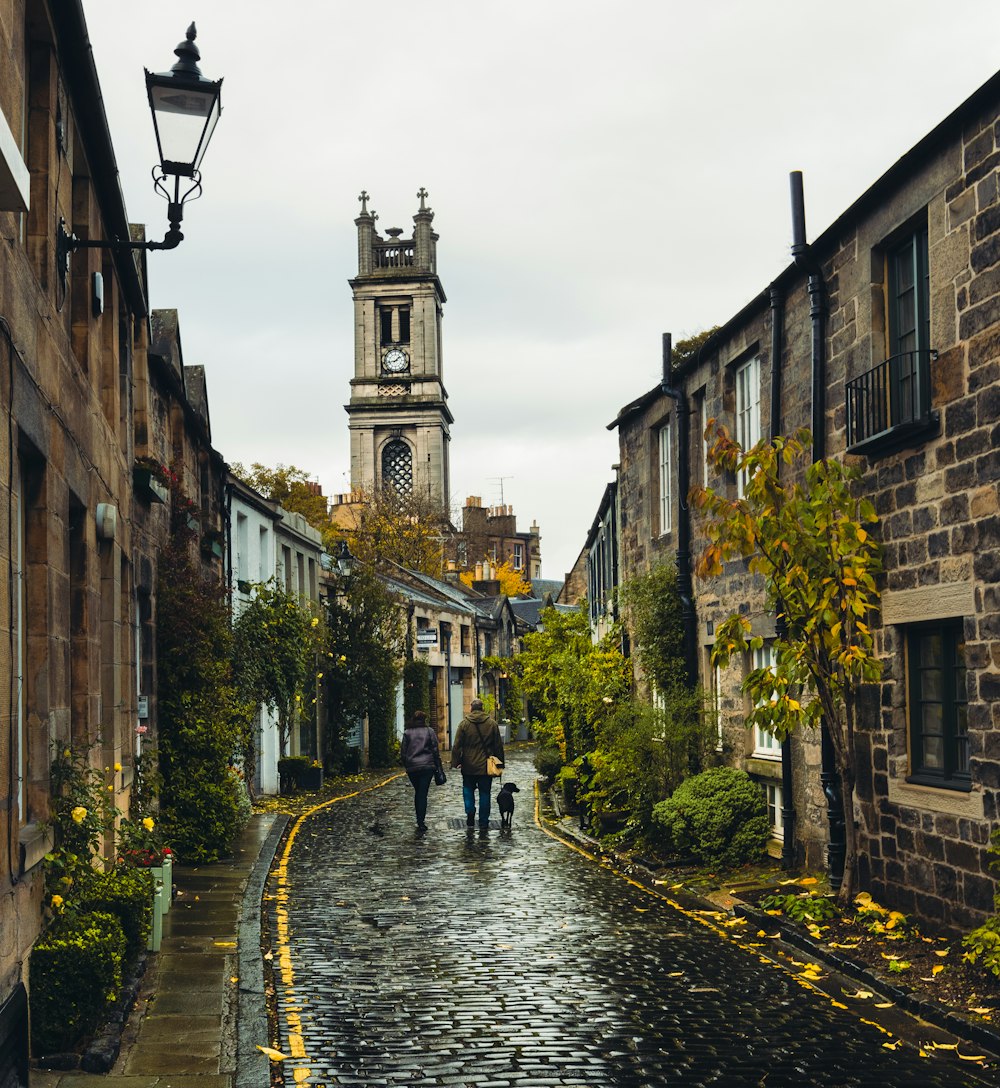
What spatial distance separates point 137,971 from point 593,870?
6.99 meters

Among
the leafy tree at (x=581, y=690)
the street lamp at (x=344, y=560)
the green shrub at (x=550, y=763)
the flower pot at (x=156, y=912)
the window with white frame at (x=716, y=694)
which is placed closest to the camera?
the flower pot at (x=156, y=912)

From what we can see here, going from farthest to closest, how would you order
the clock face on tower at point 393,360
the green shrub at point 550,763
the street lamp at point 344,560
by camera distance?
the clock face on tower at point 393,360, the street lamp at point 344,560, the green shrub at point 550,763

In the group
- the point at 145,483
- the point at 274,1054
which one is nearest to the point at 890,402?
the point at 274,1054

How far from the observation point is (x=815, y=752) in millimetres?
13102

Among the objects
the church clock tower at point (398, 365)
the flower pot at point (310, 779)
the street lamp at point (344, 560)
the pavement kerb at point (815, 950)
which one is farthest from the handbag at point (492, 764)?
the church clock tower at point (398, 365)

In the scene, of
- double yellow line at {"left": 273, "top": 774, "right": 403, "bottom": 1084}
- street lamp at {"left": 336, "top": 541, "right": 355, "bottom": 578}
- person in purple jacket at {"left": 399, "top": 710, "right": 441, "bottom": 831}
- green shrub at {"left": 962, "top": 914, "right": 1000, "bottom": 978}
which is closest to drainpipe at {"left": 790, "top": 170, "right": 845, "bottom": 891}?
green shrub at {"left": 962, "top": 914, "right": 1000, "bottom": 978}

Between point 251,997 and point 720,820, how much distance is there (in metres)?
6.81

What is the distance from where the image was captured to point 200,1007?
845cm

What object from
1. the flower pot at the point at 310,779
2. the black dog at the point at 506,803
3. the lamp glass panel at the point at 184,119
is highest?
the lamp glass panel at the point at 184,119

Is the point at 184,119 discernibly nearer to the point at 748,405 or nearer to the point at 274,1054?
the point at 274,1054

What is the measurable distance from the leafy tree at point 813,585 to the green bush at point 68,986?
5878 mm

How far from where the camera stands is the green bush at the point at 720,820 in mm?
14250

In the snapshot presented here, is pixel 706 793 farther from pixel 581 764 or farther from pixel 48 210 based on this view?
pixel 48 210

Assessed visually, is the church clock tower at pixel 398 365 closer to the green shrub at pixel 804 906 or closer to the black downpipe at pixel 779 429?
the black downpipe at pixel 779 429
